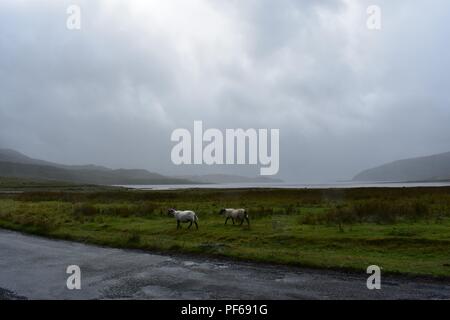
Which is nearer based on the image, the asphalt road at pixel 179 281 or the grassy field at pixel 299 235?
the asphalt road at pixel 179 281

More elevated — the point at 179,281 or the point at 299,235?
the point at 299,235

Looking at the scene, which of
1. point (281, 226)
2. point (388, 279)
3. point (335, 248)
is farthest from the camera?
point (281, 226)

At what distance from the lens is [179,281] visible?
1353cm

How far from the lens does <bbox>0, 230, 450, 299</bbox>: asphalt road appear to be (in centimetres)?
1178

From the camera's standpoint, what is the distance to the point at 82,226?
95.2 ft

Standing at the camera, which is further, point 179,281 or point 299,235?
point 299,235

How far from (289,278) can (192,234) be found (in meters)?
10.8

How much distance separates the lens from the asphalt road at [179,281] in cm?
1178

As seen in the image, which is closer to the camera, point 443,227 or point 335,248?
point 335,248

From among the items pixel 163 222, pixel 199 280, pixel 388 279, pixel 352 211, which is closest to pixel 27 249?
pixel 163 222

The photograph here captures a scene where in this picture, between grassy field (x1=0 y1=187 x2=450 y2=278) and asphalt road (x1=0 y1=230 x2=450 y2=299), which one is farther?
grassy field (x1=0 y1=187 x2=450 y2=278)
